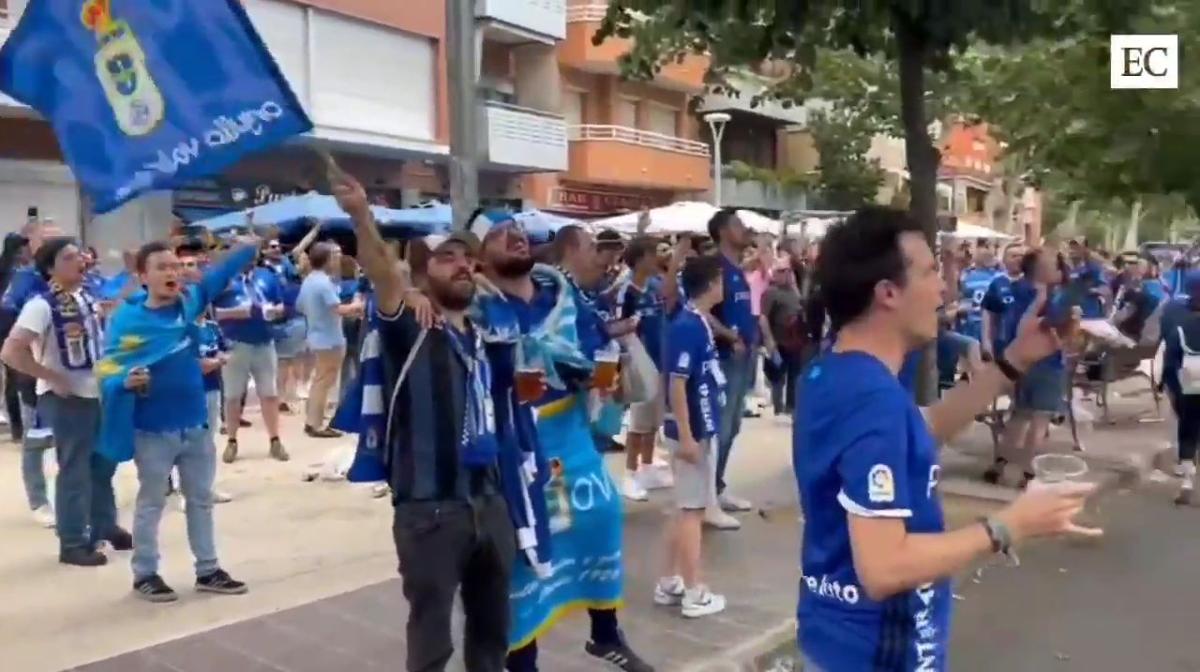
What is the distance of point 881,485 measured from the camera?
2754 millimetres

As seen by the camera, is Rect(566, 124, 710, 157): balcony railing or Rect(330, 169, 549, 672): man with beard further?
Rect(566, 124, 710, 157): balcony railing

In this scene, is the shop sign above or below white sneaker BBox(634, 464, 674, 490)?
above

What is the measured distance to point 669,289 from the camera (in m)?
7.76

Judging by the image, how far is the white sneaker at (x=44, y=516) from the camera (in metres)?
8.96

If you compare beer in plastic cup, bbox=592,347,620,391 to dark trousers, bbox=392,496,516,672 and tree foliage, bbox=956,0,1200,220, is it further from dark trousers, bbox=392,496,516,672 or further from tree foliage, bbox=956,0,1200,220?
tree foliage, bbox=956,0,1200,220

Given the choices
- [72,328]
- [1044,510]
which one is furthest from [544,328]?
[72,328]

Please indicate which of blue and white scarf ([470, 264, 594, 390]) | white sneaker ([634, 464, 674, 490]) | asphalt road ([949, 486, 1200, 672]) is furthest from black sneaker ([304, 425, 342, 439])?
blue and white scarf ([470, 264, 594, 390])

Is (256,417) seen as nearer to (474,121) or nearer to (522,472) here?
(474,121)

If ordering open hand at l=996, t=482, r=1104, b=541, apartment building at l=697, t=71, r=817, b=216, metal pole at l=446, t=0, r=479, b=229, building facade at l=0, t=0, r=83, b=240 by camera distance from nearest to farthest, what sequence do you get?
open hand at l=996, t=482, r=1104, b=541
metal pole at l=446, t=0, r=479, b=229
building facade at l=0, t=0, r=83, b=240
apartment building at l=697, t=71, r=817, b=216

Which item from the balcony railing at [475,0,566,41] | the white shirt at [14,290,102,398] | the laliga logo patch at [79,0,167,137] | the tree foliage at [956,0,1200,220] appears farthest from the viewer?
the balcony railing at [475,0,566,41]

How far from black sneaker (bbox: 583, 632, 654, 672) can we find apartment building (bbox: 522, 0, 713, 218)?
25291mm

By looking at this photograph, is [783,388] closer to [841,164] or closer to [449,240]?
[449,240]

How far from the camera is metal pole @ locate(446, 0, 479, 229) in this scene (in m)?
6.33

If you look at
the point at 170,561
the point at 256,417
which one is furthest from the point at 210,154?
the point at 256,417
